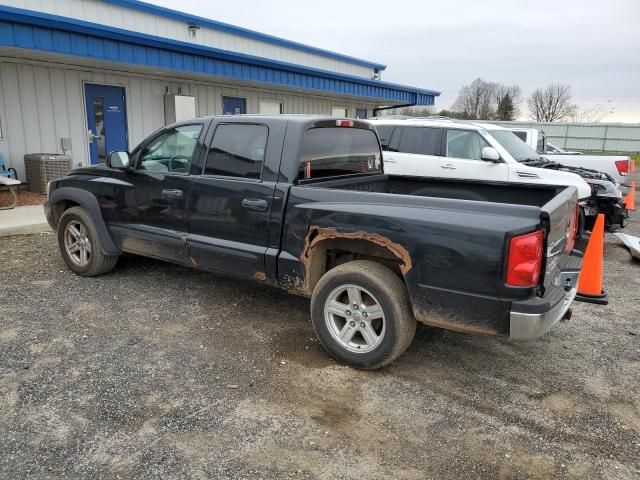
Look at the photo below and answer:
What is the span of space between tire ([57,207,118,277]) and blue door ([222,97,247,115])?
9101 millimetres

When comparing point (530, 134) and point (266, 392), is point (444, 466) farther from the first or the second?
point (530, 134)

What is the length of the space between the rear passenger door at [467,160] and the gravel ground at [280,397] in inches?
131

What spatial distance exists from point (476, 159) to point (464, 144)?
0.34 meters

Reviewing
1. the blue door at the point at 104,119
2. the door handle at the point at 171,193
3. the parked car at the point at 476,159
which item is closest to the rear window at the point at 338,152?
the door handle at the point at 171,193

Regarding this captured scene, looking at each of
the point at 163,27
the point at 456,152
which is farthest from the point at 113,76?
the point at 456,152

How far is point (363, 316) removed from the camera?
3701 mm

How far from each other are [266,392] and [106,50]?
8.26m

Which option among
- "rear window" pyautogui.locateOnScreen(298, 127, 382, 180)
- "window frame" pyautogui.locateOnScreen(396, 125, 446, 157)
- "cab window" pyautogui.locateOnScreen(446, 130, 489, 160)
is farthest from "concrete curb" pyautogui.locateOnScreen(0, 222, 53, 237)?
"cab window" pyautogui.locateOnScreen(446, 130, 489, 160)

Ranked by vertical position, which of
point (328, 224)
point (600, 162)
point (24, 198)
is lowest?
point (24, 198)

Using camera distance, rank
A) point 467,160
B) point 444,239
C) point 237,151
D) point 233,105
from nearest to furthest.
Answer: point 444,239
point 237,151
point 467,160
point 233,105

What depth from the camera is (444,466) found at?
275 centimetres

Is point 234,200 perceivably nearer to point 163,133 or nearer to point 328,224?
point 328,224

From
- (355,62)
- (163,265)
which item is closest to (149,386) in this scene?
(163,265)

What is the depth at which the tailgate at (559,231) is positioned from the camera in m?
3.15
